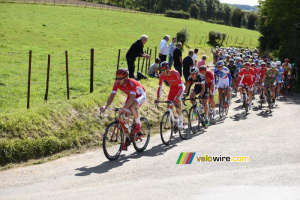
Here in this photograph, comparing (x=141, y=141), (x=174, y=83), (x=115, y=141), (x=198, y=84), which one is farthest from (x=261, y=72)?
(x=115, y=141)

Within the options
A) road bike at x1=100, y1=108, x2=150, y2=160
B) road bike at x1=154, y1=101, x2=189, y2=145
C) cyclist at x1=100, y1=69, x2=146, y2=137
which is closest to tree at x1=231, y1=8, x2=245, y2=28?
road bike at x1=154, y1=101, x2=189, y2=145

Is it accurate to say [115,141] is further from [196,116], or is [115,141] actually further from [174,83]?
[196,116]

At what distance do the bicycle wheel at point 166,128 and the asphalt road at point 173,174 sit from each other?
238 millimetres

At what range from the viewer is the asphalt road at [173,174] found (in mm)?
7410

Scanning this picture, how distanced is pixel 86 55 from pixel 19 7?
28657 mm

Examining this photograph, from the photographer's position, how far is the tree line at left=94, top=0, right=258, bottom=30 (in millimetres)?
130250

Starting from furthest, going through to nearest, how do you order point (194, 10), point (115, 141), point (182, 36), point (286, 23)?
point (194, 10) → point (182, 36) → point (286, 23) → point (115, 141)

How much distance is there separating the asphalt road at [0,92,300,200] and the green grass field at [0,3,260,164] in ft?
3.26

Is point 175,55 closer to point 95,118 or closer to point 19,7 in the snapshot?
point 95,118

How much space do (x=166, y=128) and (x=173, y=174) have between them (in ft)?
9.13

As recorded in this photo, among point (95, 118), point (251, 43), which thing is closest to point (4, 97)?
point (95, 118)

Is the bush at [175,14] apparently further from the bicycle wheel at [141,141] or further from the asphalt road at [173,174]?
the bicycle wheel at [141,141]

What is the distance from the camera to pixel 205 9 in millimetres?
154250

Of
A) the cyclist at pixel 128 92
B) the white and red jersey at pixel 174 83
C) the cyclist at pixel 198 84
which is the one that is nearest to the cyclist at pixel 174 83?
the white and red jersey at pixel 174 83
